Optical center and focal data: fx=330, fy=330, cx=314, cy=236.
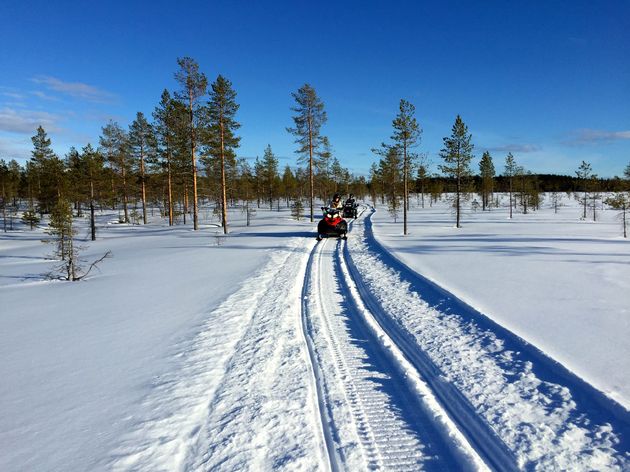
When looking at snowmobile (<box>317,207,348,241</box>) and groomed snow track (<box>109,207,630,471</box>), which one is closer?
groomed snow track (<box>109,207,630,471</box>)

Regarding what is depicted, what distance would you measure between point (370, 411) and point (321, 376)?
0.84 metres

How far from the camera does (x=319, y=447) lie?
9.47 feet

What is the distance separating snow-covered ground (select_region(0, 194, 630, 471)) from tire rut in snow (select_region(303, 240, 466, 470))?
0.06 ft

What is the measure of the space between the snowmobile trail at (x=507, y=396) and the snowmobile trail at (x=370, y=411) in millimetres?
287

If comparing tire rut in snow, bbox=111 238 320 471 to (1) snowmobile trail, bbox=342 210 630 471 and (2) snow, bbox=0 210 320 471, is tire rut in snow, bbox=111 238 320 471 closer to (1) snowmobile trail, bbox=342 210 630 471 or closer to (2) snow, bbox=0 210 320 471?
(2) snow, bbox=0 210 320 471

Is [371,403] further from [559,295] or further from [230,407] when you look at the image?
[559,295]

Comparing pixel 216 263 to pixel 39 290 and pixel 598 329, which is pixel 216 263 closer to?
pixel 39 290

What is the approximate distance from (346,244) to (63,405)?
517 inches

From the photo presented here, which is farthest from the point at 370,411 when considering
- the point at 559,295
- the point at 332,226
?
the point at 332,226

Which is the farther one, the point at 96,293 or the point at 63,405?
the point at 96,293

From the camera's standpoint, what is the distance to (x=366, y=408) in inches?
136

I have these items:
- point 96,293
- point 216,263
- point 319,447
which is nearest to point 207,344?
point 319,447

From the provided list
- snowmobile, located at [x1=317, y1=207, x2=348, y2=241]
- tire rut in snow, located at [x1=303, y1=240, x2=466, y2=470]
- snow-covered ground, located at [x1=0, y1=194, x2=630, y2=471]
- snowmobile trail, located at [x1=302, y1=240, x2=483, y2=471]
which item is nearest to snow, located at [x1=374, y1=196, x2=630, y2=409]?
snow-covered ground, located at [x1=0, y1=194, x2=630, y2=471]

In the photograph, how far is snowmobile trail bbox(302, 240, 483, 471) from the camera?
2.77 meters
